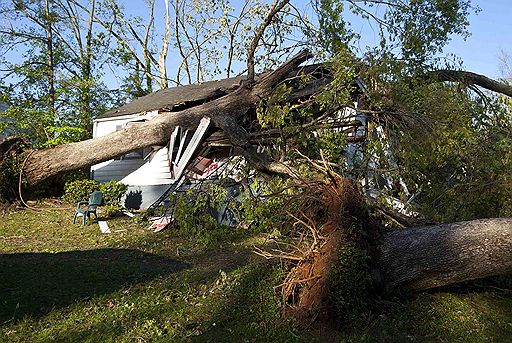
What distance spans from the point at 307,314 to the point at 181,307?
57.2 inches

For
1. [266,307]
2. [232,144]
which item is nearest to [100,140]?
[232,144]

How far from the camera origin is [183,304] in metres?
5.00

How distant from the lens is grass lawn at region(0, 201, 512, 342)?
4234 mm

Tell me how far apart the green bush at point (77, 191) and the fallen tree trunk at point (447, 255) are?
11.1m

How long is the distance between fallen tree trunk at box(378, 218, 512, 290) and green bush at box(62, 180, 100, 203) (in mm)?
11106

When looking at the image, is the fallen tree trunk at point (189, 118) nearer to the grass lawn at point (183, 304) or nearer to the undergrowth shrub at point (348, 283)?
the grass lawn at point (183, 304)

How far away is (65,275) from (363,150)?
5473 mm

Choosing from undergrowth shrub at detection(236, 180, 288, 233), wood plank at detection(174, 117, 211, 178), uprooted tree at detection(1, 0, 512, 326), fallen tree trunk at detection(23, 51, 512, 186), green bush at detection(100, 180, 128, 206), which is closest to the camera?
uprooted tree at detection(1, 0, 512, 326)

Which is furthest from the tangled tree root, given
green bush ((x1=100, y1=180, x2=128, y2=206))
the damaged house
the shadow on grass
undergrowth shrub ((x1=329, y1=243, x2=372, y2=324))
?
green bush ((x1=100, y1=180, x2=128, y2=206))

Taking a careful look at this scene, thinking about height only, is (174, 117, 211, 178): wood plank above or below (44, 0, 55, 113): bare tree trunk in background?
below

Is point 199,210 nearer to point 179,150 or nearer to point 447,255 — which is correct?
point 179,150

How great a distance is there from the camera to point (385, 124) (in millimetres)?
8836

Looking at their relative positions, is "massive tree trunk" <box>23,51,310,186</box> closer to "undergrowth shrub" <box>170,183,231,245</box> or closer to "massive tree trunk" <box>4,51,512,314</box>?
"massive tree trunk" <box>4,51,512,314</box>

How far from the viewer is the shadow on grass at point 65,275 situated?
15.8 ft
